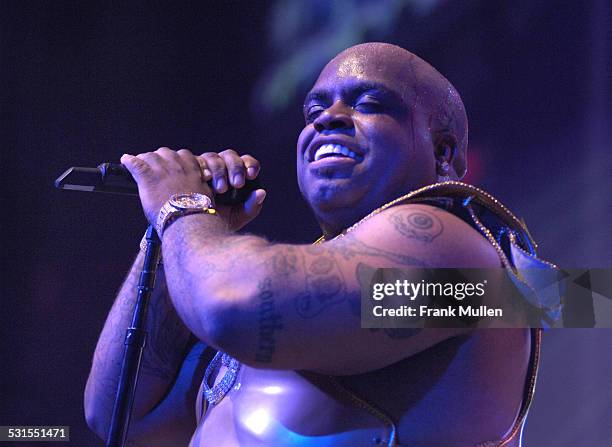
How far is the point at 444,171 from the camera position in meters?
1.65

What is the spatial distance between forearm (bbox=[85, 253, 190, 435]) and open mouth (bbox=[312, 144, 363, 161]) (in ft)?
1.64

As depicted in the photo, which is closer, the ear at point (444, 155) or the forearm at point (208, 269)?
the forearm at point (208, 269)

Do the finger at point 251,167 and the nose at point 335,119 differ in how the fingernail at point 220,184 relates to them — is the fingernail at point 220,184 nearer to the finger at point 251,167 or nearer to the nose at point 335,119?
the finger at point 251,167

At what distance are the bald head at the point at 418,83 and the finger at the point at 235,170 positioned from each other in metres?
0.28

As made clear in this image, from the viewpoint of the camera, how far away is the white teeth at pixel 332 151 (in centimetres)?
152

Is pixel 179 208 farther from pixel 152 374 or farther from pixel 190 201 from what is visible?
pixel 152 374

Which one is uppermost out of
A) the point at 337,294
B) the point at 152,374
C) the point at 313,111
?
the point at 313,111

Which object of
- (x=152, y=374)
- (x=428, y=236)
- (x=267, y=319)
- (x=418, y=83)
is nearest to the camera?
(x=267, y=319)

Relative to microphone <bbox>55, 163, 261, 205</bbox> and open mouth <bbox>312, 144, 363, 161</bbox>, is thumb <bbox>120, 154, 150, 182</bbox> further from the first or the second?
open mouth <bbox>312, 144, 363, 161</bbox>

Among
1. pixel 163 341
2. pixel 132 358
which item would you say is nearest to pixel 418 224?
pixel 132 358

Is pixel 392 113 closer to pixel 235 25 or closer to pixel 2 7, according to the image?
pixel 235 25

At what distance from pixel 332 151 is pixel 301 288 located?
0.43 meters

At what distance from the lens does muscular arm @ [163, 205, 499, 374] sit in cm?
117

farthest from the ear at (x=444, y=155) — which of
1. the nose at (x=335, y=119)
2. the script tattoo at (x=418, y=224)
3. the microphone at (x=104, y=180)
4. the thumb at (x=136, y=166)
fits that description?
the thumb at (x=136, y=166)
